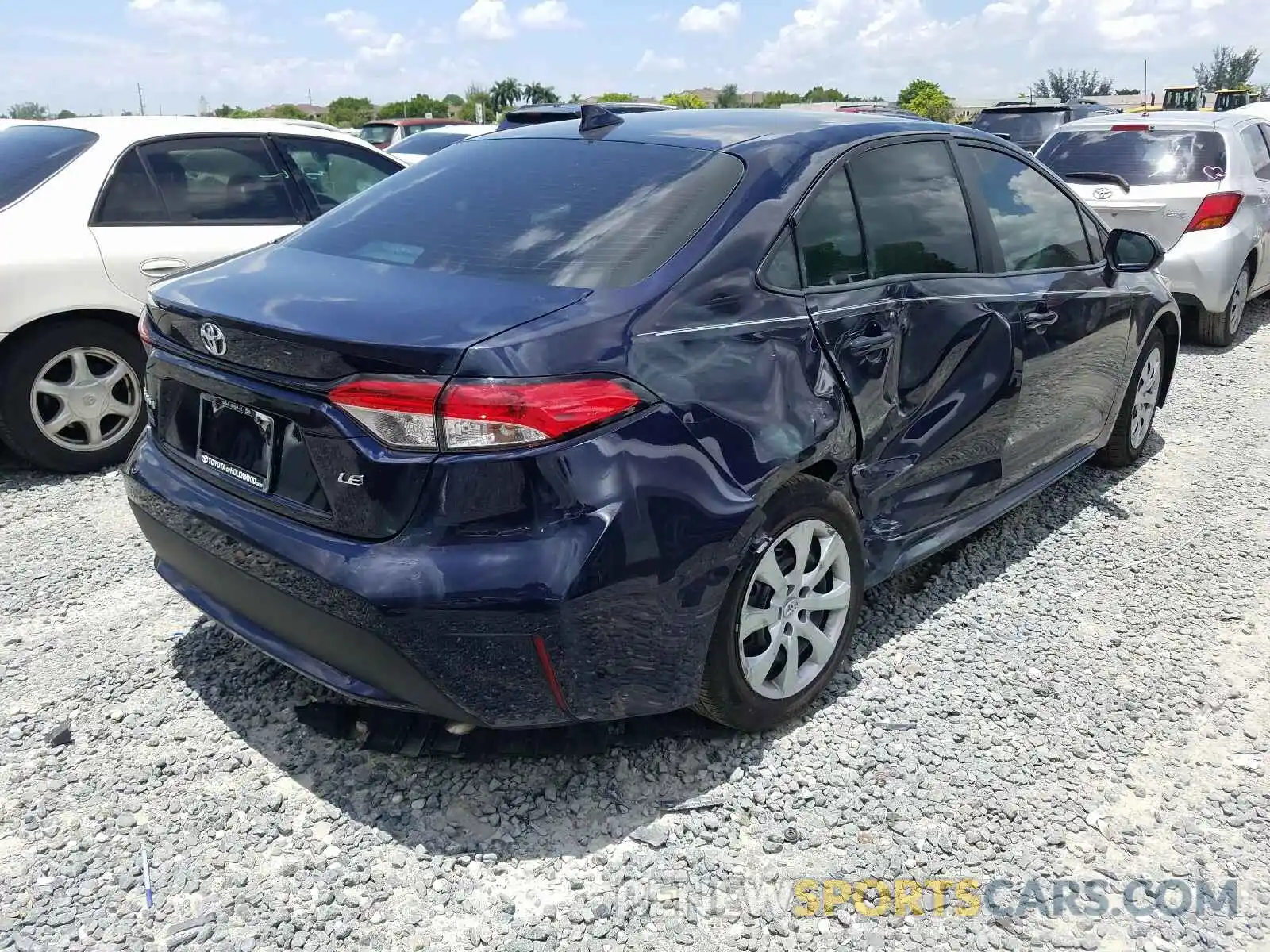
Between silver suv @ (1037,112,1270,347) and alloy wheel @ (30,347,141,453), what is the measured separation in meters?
6.23

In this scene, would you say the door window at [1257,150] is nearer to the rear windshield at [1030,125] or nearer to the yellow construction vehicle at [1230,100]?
the rear windshield at [1030,125]

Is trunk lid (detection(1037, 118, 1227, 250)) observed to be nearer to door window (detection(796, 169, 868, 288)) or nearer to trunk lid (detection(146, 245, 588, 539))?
door window (detection(796, 169, 868, 288))

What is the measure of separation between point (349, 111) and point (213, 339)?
70.8 metres

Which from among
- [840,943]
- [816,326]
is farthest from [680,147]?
[840,943]

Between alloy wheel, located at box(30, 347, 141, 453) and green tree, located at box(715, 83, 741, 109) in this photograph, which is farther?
green tree, located at box(715, 83, 741, 109)

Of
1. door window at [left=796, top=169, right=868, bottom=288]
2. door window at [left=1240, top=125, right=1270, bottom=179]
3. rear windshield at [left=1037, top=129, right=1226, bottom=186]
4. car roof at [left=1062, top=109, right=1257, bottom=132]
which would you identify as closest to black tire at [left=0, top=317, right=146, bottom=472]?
door window at [left=796, top=169, right=868, bottom=288]

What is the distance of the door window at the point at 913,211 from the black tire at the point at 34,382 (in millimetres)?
3419

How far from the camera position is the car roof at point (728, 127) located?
118 inches

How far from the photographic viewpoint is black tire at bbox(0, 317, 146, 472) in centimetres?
454

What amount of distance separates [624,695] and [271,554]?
892 millimetres

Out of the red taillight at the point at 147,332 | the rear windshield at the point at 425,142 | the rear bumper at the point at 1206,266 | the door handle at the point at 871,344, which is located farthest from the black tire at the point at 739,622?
the rear windshield at the point at 425,142

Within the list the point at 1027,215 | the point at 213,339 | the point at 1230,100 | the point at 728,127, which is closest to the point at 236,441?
the point at 213,339

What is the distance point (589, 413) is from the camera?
2.23 metres

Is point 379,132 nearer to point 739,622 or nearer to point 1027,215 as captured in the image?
point 1027,215
